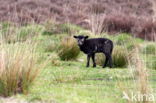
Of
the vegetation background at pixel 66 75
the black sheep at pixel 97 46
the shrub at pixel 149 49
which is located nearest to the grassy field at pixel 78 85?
the vegetation background at pixel 66 75

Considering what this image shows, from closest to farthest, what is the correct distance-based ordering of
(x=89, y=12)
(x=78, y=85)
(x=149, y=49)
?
(x=78, y=85) < (x=149, y=49) < (x=89, y=12)

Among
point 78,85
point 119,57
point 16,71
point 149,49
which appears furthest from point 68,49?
point 16,71

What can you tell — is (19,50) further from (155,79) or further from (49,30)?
(49,30)

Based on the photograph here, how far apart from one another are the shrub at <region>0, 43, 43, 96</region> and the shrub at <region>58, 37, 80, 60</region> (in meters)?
5.59

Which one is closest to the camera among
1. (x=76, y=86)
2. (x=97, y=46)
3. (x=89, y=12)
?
(x=76, y=86)

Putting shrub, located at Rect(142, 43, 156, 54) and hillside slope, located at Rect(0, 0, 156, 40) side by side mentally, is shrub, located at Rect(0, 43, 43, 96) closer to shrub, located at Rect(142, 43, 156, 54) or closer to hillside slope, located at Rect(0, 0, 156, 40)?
shrub, located at Rect(142, 43, 156, 54)

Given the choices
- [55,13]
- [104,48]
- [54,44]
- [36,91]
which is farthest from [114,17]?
[36,91]

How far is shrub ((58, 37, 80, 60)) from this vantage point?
43.3ft

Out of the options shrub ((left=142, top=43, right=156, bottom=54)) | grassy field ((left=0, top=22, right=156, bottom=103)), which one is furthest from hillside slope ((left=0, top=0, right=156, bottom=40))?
grassy field ((left=0, top=22, right=156, bottom=103))

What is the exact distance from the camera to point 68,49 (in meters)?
13.3

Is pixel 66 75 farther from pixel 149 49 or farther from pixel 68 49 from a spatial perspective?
pixel 149 49

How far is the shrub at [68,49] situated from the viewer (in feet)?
43.3

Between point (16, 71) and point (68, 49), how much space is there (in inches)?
239

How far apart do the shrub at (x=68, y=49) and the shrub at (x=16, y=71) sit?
559cm
